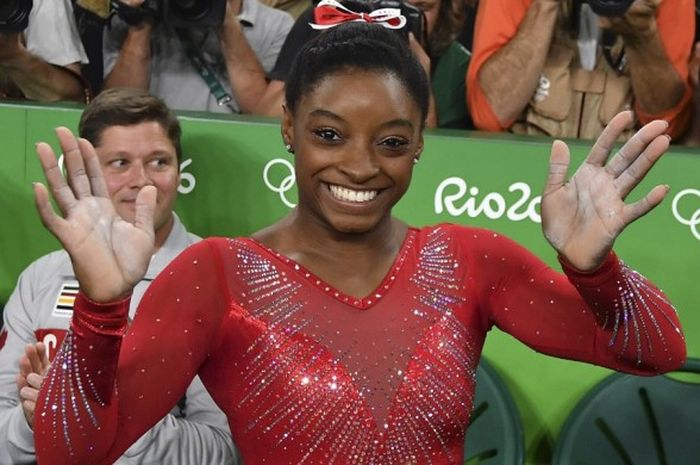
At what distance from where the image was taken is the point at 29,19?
3602 millimetres

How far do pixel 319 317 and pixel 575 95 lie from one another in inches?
68.1

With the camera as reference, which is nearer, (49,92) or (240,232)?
(240,232)

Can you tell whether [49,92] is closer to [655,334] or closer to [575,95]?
[575,95]

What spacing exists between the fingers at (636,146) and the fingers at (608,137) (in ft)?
0.06

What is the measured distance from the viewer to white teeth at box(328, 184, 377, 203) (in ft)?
6.11

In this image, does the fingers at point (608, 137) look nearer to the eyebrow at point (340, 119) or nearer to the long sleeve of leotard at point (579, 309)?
the long sleeve of leotard at point (579, 309)

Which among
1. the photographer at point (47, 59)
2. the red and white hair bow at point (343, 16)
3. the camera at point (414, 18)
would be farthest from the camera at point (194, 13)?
the red and white hair bow at point (343, 16)

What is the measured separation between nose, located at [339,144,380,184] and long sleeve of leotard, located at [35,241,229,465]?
0.78 feet

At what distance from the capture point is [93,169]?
1636 mm

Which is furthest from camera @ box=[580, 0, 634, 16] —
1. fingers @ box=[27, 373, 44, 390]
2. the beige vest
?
fingers @ box=[27, 373, 44, 390]

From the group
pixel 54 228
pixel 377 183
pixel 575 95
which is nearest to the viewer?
pixel 54 228

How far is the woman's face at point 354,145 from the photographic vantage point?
184 centimetres

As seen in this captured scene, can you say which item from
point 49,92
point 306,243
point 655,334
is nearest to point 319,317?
point 306,243

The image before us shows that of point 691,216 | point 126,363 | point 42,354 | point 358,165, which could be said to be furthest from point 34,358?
point 691,216
